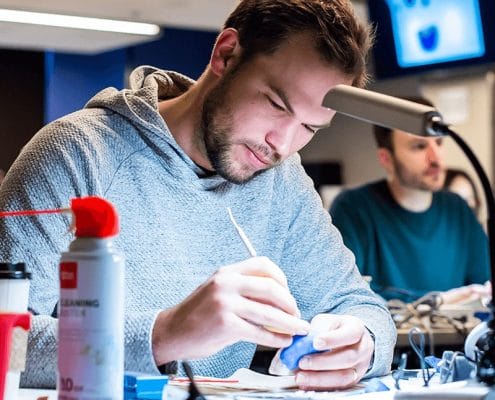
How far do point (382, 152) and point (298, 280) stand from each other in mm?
2812

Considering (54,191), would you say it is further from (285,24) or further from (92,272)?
(92,272)

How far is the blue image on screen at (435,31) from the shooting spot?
498 centimetres

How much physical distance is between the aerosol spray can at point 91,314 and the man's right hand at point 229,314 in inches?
12.3

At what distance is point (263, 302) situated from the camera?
4.72ft

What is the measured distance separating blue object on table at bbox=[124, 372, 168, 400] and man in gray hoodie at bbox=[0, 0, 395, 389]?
8 centimetres

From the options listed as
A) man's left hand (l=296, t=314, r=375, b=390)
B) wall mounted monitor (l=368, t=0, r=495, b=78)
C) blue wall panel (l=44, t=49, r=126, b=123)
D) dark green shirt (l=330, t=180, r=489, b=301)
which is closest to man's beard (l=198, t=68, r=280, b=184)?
man's left hand (l=296, t=314, r=375, b=390)

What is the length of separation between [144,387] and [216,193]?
0.69 meters

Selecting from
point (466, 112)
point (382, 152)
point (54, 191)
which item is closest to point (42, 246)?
point (54, 191)

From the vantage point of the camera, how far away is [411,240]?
4.46 meters

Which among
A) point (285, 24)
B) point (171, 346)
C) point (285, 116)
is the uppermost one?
point (285, 24)

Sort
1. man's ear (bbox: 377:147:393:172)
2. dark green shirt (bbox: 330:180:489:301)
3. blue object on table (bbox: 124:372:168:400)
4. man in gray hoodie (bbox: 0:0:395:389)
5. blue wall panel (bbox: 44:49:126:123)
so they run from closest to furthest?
blue object on table (bbox: 124:372:168:400), man in gray hoodie (bbox: 0:0:395:389), dark green shirt (bbox: 330:180:489:301), man's ear (bbox: 377:147:393:172), blue wall panel (bbox: 44:49:126:123)

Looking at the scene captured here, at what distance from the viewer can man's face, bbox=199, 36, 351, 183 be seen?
5.83ft

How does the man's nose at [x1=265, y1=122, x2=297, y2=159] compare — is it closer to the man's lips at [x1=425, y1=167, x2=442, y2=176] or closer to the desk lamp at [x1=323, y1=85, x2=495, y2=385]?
the desk lamp at [x1=323, y1=85, x2=495, y2=385]

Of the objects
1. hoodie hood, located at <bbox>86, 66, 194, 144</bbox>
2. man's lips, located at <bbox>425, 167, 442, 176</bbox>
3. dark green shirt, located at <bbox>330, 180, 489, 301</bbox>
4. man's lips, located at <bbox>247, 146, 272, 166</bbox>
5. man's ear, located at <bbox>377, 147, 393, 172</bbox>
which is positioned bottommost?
dark green shirt, located at <bbox>330, 180, 489, 301</bbox>
